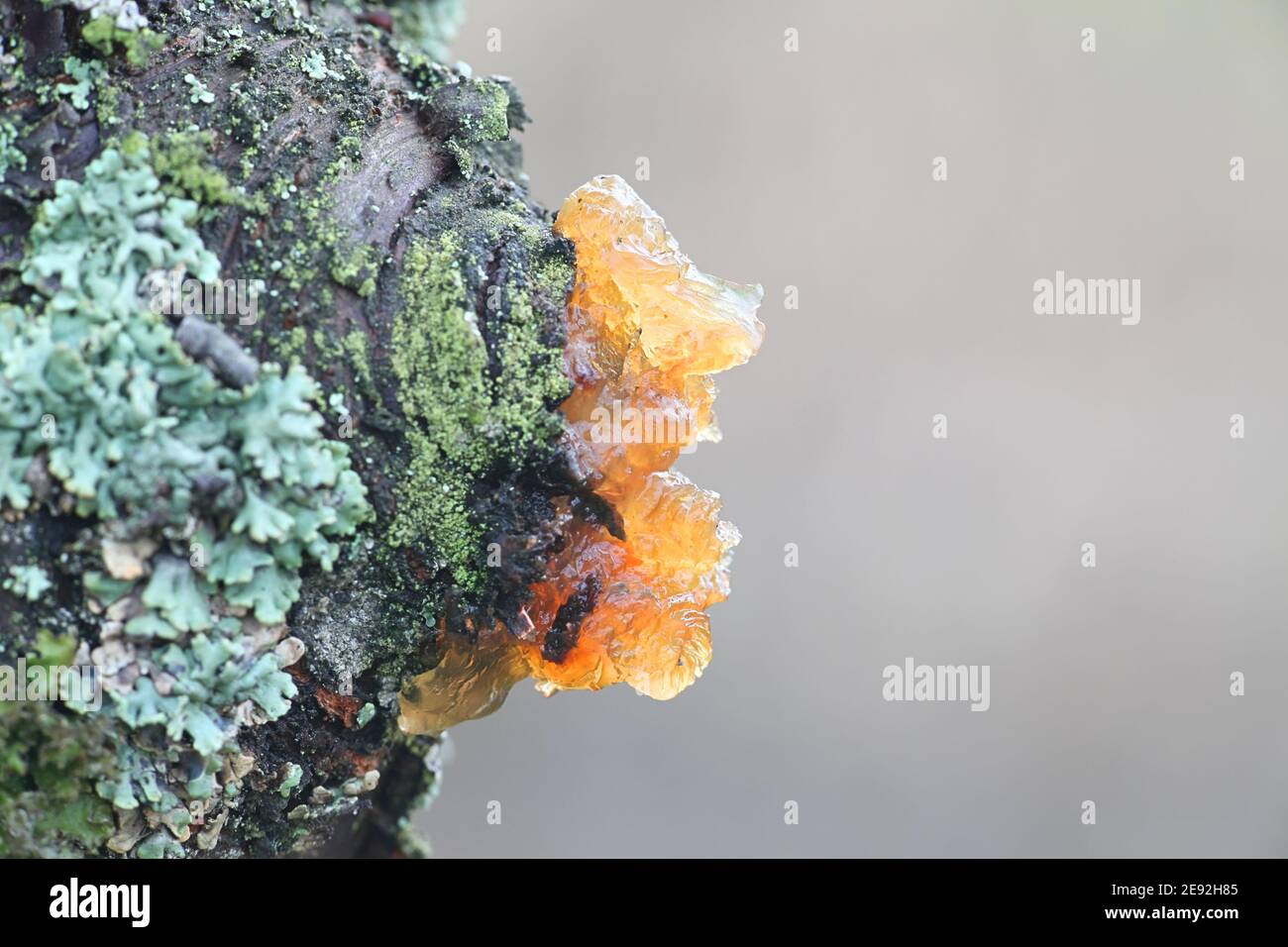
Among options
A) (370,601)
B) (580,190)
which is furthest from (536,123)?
(370,601)

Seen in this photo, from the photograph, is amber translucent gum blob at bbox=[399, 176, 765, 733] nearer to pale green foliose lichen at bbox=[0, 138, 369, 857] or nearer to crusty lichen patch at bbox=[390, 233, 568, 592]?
crusty lichen patch at bbox=[390, 233, 568, 592]

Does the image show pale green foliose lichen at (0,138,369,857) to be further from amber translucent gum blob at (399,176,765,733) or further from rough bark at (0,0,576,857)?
amber translucent gum blob at (399,176,765,733)

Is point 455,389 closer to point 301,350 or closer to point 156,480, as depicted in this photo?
point 301,350

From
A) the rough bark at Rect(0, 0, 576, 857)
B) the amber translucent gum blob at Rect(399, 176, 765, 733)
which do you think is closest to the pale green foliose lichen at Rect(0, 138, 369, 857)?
the rough bark at Rect(0, 0, 576, 857)

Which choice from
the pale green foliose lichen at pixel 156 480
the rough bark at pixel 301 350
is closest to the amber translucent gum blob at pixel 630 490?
the rough bark at pixel 301 350

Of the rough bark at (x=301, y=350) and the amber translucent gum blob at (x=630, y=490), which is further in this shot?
the amber translucent gum blob at (x=630, y=490)

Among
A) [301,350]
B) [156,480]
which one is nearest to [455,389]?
[301,350]

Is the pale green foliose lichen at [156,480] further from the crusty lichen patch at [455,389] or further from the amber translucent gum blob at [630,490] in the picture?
the amber translucent gum blob at [630,490]

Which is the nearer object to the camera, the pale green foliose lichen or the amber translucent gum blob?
the pale green foliose lichen
